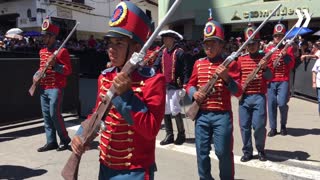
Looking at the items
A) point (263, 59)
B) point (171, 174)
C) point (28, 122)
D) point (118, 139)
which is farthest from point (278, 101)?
point (118, 139)

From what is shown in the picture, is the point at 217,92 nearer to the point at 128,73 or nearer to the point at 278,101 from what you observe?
the point at 128,73

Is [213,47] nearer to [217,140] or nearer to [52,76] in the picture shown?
[217,140]

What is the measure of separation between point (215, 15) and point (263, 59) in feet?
74.0

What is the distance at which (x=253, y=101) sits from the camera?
261 inches

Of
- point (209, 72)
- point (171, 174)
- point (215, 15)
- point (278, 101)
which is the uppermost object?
point (215, 15)

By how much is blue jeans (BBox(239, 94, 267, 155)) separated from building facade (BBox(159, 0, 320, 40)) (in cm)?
1673

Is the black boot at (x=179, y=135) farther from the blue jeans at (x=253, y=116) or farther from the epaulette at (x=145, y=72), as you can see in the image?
the epaulette at (x=145, y=72)

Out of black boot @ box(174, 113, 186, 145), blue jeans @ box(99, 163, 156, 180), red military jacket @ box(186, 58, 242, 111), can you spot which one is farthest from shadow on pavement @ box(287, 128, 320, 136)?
blue jeans @ box(99, 163, 156, 180)

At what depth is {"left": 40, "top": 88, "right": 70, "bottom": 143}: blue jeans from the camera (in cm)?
724

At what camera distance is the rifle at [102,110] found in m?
2.58

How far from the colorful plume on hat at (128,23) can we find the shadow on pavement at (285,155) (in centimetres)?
472

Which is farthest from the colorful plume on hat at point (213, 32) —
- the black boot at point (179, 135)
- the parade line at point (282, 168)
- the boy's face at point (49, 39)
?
the black boot at point (179, 135)

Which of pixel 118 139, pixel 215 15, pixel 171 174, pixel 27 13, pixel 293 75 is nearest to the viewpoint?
pixel 118 139

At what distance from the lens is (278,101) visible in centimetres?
895
